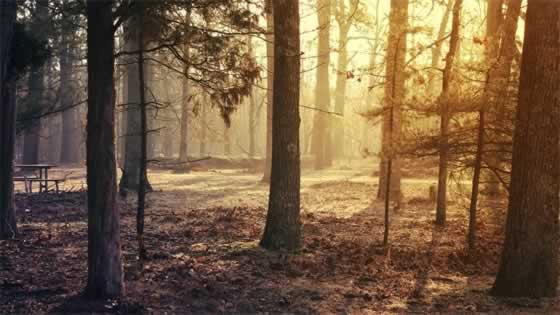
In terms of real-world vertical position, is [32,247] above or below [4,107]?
below

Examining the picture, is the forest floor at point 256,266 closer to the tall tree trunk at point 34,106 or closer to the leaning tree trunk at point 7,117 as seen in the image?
the leaning tree trunk at point 7,117

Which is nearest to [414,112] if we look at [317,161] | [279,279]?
[279,279]

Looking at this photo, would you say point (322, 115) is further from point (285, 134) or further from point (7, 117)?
point (7, 117)

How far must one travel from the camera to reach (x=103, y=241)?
6.37 meters

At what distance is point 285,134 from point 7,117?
15.9 feet

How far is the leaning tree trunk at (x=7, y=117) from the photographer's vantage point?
9.56 m

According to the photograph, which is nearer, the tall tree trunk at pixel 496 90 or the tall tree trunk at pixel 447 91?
the tall tree trunk at pixel 496 90

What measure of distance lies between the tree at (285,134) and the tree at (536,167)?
12.2ft

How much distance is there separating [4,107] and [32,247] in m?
2.49

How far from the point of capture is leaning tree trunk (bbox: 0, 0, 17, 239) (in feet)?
31.4

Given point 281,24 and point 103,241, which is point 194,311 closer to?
point 103,241

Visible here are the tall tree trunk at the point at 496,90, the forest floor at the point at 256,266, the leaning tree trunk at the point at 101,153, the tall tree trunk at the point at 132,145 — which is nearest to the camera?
the leaning tree trunk at the point at 101,153

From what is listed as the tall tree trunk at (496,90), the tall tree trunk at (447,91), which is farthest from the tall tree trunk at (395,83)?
the tall tree trunk at (496,90)

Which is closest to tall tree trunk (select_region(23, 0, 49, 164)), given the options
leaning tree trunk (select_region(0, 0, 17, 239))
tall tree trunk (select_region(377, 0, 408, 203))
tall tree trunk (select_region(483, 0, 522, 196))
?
leaning tree trunk (select_region(0, 0, 17, 239))
